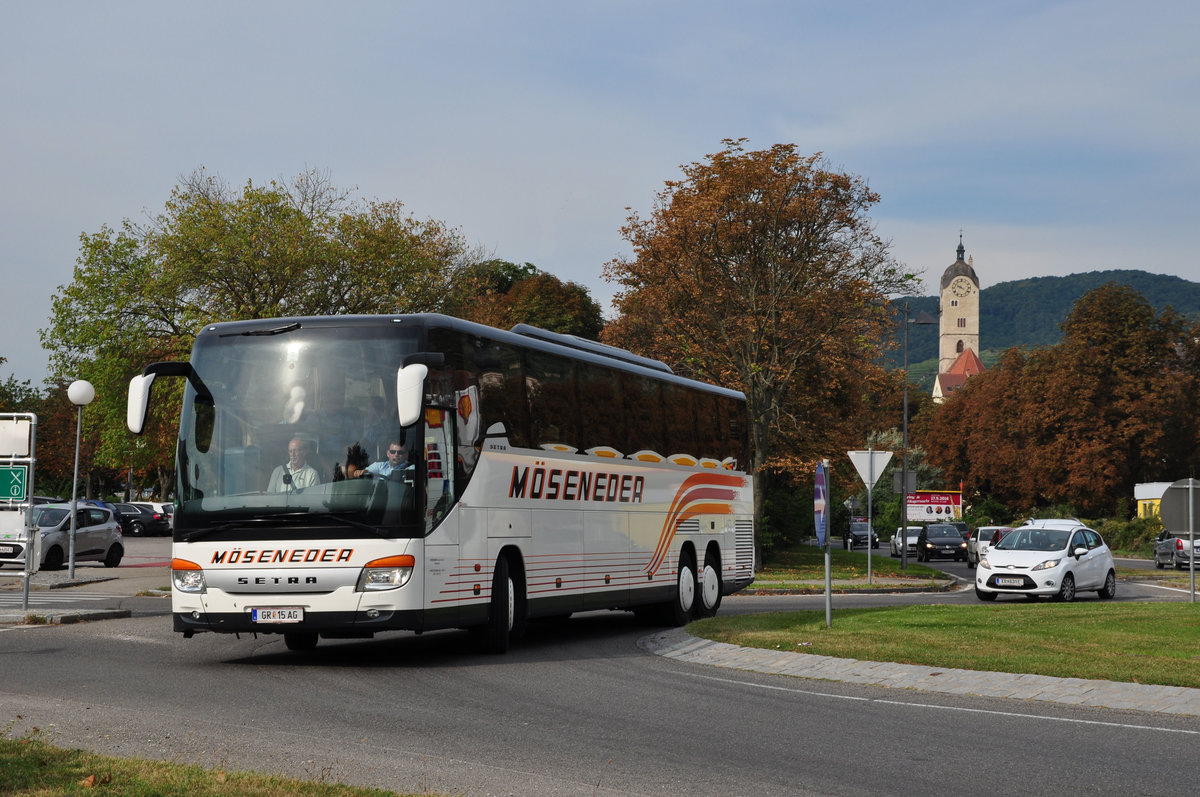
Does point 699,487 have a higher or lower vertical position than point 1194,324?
lower

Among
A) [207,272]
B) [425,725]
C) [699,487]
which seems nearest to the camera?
[425,725]

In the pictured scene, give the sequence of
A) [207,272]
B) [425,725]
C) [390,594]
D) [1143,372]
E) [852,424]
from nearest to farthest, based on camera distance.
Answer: [425,725]
[390,594]
[207,272]
[852,424]
[1143,372]

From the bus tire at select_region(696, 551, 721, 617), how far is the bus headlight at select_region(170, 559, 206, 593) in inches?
368

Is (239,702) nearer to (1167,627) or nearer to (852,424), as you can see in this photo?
(1167,627)

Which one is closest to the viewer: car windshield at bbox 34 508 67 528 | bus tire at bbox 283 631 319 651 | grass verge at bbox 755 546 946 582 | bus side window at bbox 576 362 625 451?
bus tire at bbox 283 631 319 651

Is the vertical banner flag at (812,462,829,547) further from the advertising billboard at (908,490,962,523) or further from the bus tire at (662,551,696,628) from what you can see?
the advertising billboard at (908,490,962,523)

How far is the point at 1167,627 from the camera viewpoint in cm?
1783

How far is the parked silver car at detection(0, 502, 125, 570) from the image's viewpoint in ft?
115

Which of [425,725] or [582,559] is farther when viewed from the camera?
[582,559]

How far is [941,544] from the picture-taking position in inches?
2418

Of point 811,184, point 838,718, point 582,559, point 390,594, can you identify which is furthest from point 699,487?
point 811,184

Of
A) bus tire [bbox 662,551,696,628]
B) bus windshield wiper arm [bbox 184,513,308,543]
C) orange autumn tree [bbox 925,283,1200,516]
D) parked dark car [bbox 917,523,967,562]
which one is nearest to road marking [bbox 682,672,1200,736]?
bus windshield wiper arm [bbox 184,513,308,543]

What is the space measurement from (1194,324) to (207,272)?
61666 millimetres

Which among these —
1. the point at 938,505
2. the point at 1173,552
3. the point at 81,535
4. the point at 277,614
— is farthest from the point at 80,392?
the point at 938,505
